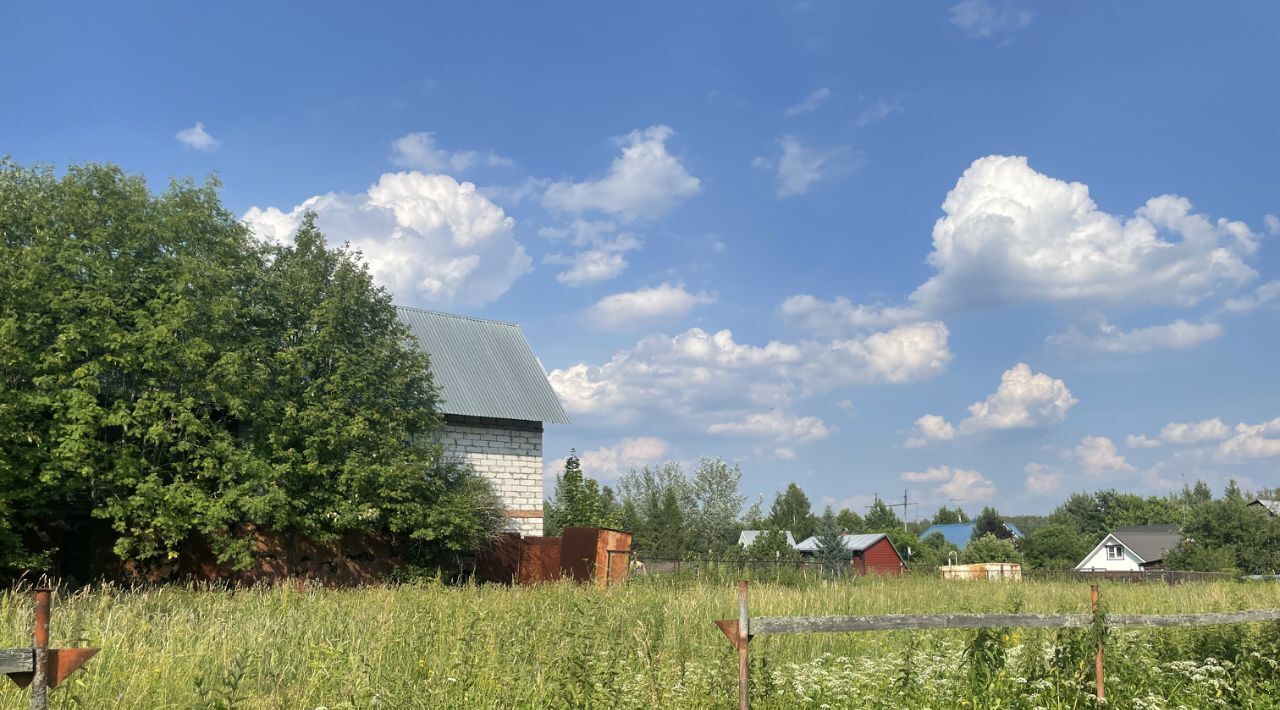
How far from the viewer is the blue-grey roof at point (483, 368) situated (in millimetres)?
27094

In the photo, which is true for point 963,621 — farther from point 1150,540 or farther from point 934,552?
point 934,552

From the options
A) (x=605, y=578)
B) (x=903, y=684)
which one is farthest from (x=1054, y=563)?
(x=903, y=684)

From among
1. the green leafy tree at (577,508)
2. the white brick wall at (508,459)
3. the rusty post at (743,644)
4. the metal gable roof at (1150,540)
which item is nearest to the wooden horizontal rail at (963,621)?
the rusty post at (743,644)

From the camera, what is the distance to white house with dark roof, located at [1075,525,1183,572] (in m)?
61.9

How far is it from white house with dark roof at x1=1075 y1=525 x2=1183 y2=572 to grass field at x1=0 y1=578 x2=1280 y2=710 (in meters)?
60.6

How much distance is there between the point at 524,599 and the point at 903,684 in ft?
20.6

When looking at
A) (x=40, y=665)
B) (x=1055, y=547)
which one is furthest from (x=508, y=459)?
(x=1055, y=547)

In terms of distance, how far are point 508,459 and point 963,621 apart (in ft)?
70.7

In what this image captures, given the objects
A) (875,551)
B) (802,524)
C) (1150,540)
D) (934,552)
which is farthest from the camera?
(802,524)

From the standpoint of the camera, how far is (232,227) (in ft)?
72.9

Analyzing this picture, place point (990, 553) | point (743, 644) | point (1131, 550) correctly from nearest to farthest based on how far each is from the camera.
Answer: point (743, 644), point (1131, 550), point (990, 553)

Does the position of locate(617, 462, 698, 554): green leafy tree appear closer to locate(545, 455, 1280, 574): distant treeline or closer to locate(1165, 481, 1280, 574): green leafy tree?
locate(545, 455, 1280, 574): distant treeline

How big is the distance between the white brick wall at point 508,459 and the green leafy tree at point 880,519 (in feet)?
256

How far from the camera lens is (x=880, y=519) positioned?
10250cm
